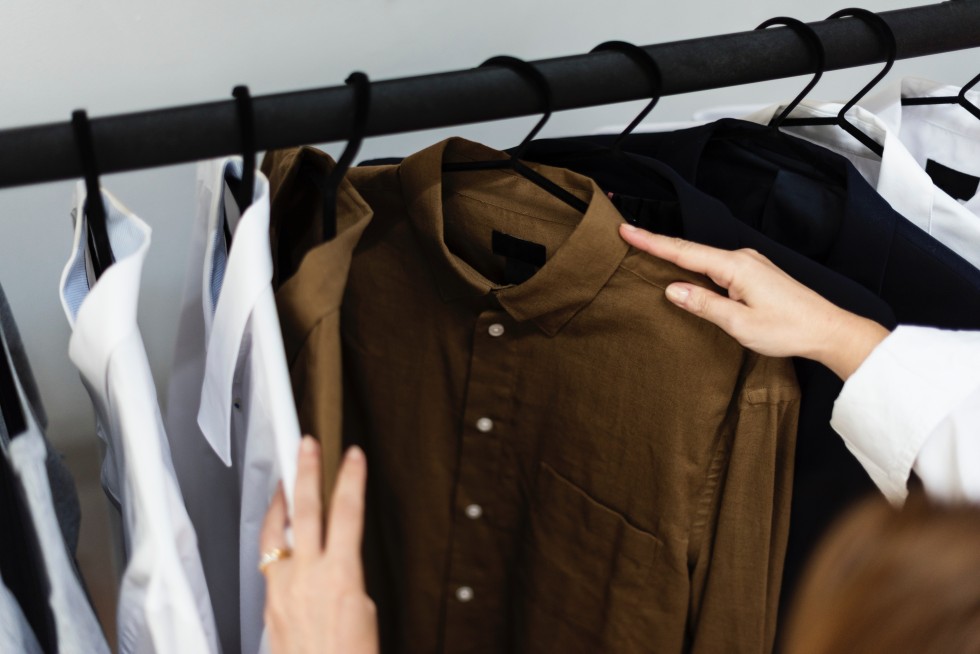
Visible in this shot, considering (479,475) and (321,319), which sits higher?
(321,319)

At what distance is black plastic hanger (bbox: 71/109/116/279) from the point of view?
1.46ft

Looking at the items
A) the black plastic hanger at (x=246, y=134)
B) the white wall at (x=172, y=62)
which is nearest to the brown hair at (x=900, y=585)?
the black plastic hanger at (x=246, y=134)

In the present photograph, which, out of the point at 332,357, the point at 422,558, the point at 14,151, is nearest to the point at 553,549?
the point at 422,558

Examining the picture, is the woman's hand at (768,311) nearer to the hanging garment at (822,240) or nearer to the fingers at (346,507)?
the hanging garment at (822,240)

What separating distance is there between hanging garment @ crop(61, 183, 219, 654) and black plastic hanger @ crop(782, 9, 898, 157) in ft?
1.88

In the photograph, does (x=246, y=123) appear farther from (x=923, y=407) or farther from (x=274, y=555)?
(x=923, y=407)

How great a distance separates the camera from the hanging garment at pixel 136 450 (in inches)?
18.4

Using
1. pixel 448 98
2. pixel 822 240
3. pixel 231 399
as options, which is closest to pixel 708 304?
pixel 822 240

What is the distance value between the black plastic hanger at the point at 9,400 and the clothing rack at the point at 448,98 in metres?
0.13

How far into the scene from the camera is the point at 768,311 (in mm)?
590

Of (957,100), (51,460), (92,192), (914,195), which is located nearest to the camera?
(92,192)

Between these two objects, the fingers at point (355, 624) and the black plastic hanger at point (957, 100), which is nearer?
the fingers at point (355, 624)

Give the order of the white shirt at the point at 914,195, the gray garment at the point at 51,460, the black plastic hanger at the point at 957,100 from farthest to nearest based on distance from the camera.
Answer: the black plastic hanger at the point at 957,100 → the white shirt at the point at 914,195 → the gray garment at the point at 51,460

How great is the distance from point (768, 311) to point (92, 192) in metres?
0.45
